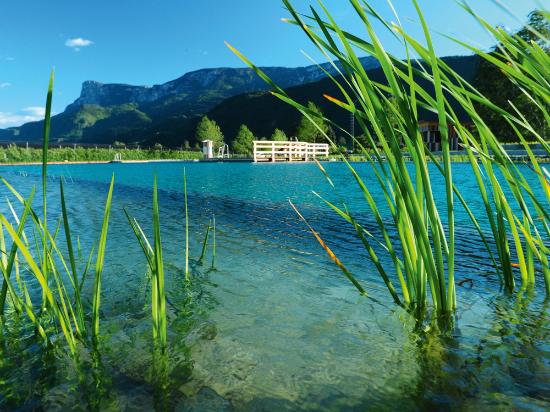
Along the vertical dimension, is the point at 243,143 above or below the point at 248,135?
below

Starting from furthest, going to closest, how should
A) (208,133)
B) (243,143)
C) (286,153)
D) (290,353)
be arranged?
(208,133) < (243,143) < (286,153) < (290,353)

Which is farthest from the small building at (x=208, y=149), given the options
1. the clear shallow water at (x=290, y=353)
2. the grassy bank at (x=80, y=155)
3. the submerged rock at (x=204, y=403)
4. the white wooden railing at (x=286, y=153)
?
the submerged rock at (x=204, y=403)

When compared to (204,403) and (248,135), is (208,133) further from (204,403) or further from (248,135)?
(204,403)

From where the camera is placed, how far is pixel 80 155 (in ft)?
170

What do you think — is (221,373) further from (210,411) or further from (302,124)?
(302,124)

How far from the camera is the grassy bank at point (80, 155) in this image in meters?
44.5

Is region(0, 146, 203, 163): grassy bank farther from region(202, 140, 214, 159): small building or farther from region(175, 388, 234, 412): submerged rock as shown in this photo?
region(175, 388, 234, 412): submerged rock

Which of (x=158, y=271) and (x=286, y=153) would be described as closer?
(x=158, y=271)

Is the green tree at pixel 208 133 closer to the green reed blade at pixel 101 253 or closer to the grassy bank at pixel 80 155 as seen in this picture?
the grassy bank at pixel 80 155

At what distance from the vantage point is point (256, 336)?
2.17 m

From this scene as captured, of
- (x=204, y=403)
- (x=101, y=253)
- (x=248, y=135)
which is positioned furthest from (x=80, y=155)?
(x=204, y=403)

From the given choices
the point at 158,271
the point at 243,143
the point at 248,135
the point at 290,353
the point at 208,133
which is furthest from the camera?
the point at 208,133

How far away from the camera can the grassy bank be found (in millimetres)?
44531

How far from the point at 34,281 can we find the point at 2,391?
198cm
